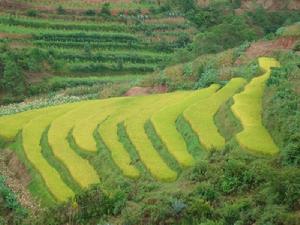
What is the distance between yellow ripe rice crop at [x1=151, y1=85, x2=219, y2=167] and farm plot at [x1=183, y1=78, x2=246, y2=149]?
2.08 ft

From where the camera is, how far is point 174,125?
27.6 metres

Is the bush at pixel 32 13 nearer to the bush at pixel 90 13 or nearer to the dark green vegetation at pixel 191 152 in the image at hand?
the bush at pixel 90 13

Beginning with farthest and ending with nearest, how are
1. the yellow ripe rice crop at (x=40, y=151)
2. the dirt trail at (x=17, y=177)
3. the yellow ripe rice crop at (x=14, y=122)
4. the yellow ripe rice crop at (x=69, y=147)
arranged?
the yellow ripe rice crop at (x=14, y=122)
the yellow ripe rice crop at (x=69, y=147)
the dirt trail at (x=17, y=177)
the yellow ripe rice crop at (x=40, y=151)

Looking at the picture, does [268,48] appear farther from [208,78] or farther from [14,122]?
[14,122]

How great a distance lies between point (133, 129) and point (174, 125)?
1680 mm

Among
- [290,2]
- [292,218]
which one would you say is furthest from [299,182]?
[290,2]

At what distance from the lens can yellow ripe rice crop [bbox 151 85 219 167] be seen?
2469 centimetres

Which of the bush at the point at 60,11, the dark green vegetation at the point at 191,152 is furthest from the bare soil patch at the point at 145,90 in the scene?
the bush at the point at 60,11

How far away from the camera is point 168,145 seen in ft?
84.0

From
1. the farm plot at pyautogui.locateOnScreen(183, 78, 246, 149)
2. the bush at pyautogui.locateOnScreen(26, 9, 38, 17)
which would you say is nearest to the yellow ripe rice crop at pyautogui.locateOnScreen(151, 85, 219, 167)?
the farm plot at pyautogui.locateOnScreen(183, 78, 246, 149)

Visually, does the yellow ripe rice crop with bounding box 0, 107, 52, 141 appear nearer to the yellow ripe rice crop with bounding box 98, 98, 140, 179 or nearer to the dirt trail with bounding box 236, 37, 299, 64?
the yellow ripe rice crop with bounding box 98, 98, 140, 179

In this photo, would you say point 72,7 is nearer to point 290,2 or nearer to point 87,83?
point 87,83

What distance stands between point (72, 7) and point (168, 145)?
39.1 m

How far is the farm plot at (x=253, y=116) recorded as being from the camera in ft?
77.2
